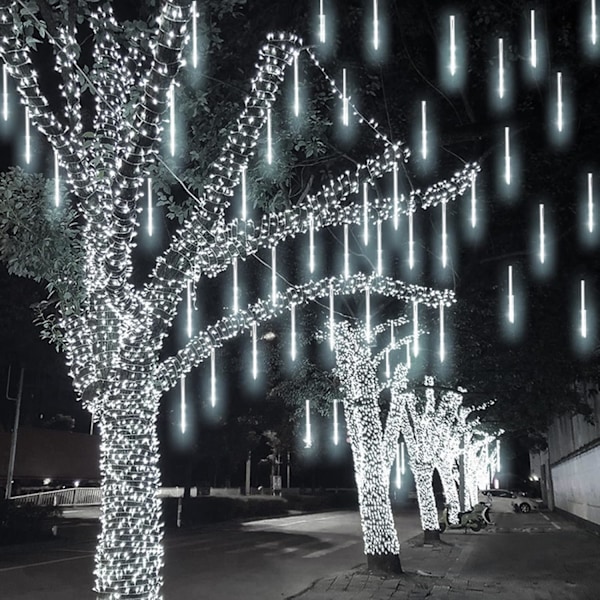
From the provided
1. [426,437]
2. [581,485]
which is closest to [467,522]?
[581,485]

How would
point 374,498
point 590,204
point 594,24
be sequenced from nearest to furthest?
point 594,24 < point 590,204 < point 374,498

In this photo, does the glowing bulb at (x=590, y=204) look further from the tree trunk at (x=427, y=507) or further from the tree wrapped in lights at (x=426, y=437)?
the tree trunk at (x=427, y=507)

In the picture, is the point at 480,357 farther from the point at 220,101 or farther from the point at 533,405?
the point at 220,101

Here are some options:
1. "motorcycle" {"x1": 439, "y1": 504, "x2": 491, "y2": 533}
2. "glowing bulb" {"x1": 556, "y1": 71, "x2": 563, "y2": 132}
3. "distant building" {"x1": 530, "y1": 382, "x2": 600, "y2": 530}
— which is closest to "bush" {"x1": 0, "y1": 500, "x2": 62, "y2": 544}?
"motorcycle" {"x1": 439, "y1": 504, "x2": 491, "y2": 533}

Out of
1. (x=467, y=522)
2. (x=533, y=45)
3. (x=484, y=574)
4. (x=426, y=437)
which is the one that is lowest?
(x=484, y=574)

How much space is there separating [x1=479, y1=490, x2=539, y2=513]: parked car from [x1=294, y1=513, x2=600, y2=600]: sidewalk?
18877mm

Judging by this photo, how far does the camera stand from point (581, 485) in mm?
25438

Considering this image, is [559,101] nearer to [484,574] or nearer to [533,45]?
[533,45]

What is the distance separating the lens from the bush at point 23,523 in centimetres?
1891

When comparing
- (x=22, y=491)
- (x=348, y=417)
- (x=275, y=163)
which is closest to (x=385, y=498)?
(x=348, y=417)

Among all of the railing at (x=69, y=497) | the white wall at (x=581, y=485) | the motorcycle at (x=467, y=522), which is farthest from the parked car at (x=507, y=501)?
the railing at (x=69, y=497)

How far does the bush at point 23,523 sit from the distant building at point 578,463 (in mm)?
15645

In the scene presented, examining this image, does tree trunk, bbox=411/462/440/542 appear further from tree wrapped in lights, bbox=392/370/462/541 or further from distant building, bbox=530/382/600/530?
distant building, bbox=530/382/600/530

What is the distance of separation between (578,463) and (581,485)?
2.72 feet
